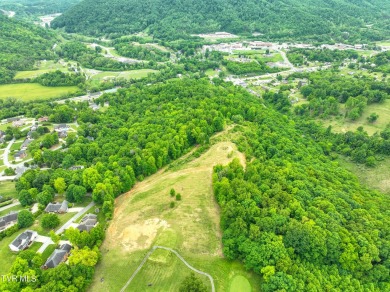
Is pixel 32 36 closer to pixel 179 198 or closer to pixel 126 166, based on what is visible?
pixel 126 166

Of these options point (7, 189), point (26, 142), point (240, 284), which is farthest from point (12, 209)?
point (240, 284)

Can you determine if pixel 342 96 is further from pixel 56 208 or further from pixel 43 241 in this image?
pixel 43 241

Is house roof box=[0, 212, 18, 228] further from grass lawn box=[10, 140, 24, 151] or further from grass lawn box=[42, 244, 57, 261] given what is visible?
grass lawn box=[10, 140, 24, 151]

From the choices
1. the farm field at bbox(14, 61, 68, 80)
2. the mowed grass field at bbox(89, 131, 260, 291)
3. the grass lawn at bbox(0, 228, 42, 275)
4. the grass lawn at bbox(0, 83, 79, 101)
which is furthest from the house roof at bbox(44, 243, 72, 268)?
the farm field at bbox(14, 61, 68, 80)

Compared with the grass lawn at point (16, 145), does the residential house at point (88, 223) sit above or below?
above

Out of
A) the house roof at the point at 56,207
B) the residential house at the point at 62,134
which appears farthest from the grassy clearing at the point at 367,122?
the residential house at the point at 62,134

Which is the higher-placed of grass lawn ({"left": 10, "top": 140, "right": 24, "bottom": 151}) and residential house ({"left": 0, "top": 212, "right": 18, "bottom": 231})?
residential house ({"left": 0, "top": 212, "right": 18, "bottom": 231})

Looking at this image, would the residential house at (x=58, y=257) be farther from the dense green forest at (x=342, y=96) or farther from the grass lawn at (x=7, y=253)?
the dense green forest at (x=342, y=96)
